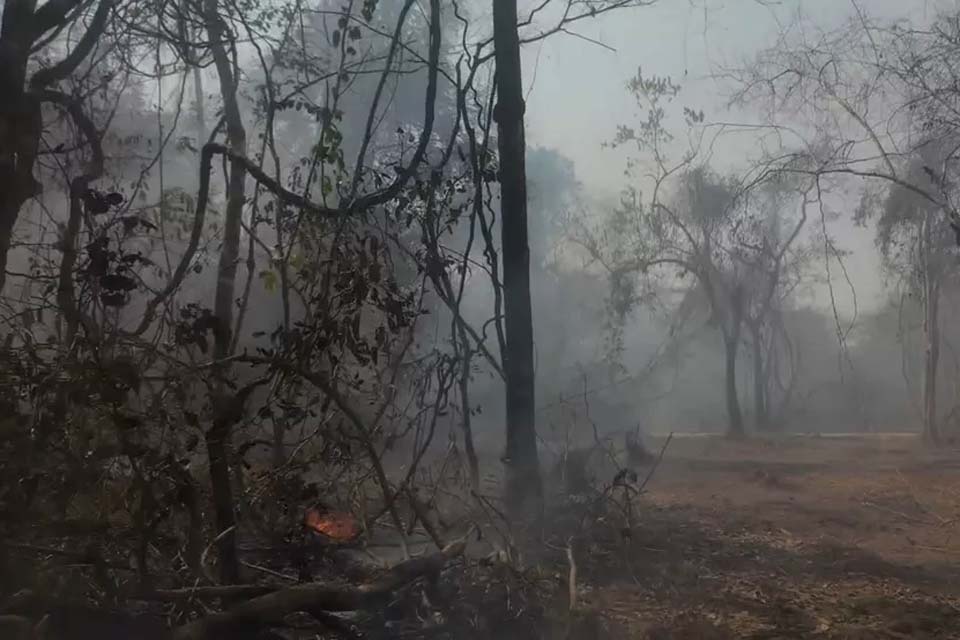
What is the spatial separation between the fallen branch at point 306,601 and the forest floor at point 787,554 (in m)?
0.88

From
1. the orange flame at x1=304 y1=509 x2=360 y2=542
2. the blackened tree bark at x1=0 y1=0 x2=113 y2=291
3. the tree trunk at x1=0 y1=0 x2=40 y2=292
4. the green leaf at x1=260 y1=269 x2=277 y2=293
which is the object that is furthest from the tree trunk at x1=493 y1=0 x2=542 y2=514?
the tree trunk at x1=0 y1=0 x2=40 y2=292

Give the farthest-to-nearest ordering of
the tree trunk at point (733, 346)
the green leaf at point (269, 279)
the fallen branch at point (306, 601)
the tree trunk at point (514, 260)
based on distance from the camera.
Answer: the tree trunk at point (733, 346) < the tree trunk at point (514, 260) < the green leaf at point (269, 279) < the fallen branch at point (306, 601)

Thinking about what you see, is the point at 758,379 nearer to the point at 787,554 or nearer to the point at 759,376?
the point at 759,376

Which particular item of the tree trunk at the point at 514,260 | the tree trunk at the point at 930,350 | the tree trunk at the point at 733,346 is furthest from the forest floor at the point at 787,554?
the tree trunk at the point at 930,350

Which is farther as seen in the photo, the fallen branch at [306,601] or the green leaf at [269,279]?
the green leaf at [269,279]

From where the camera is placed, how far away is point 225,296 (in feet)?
15.8

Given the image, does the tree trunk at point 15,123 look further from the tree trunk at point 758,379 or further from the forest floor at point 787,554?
the tree trunk at point 758,379

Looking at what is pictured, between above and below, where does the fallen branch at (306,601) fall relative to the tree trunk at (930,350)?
below

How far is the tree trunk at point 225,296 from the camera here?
10.6ft

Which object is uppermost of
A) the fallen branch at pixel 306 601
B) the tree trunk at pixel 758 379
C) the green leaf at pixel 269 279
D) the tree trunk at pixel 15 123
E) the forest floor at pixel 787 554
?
the tree trunk at pixel 15 123

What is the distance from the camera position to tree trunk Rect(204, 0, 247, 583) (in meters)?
3.25

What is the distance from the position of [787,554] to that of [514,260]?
237 cm

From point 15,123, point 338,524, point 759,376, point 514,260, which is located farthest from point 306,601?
point 759,376

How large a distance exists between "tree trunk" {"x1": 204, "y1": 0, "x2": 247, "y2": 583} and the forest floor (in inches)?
62.1
